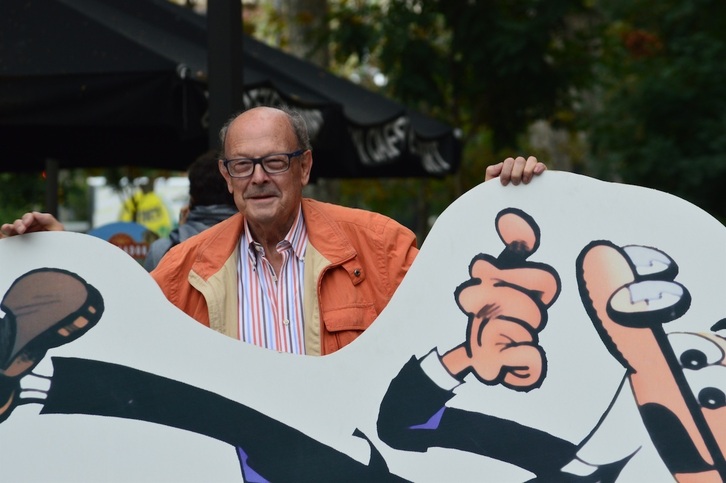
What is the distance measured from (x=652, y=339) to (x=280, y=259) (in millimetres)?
1033

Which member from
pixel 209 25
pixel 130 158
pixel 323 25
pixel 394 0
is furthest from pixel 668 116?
pixel 209 25

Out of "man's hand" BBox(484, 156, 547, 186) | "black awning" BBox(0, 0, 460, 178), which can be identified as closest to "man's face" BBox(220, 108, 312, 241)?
"man's hand" BBox(484, 156, 547, 186)

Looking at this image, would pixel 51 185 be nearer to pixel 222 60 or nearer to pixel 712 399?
pixel 222 60

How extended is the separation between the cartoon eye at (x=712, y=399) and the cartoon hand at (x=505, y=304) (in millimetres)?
416

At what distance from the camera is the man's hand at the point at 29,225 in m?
2.99

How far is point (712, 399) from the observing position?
2.83 metres

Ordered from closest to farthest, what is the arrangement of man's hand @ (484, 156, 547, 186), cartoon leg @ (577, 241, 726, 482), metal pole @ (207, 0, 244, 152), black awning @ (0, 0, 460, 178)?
cartoon leg @ (577, 241, 726, 482), man's hand @ (484, 156, 547, 186), metal pole @ (207, 0, 244, 152), black awning @ (0, 0, 460, 178)

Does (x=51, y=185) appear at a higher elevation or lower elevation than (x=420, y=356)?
higher

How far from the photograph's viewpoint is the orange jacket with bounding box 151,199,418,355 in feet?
10.1

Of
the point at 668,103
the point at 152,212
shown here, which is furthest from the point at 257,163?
the point at 152,212

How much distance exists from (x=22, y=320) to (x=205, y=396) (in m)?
0.53

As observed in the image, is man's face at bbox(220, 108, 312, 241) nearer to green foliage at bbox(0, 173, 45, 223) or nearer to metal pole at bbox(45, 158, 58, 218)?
metal pole at bbox(45, 158, 58, 218)

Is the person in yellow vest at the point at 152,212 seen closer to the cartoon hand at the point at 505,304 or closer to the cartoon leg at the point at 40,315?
the cartoon leg at the point at 40,315

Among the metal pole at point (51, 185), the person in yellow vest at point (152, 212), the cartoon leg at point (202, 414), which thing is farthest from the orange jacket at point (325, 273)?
the person in yellow vest at point (152, 212)
